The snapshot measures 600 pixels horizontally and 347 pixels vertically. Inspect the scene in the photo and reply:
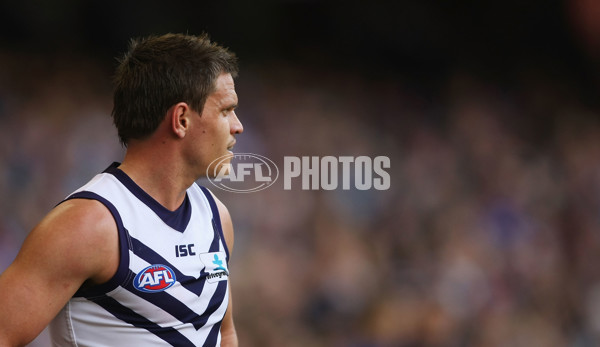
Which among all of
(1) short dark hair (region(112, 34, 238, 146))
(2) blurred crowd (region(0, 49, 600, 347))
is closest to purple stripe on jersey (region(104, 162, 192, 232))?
(1) short dark hair (region(112, 34, 238, 146))

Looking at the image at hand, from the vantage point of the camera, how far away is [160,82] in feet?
5.62

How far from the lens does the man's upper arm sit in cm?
147

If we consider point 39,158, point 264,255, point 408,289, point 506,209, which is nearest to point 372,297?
point 408,289

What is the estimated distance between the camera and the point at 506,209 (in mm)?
4410

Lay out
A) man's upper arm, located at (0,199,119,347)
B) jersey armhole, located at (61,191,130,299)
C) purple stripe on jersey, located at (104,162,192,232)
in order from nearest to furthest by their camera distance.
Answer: man's upper arm, located at (0,199,119,347)
jersey armhole, located at (61,191,130,299)
purple stripe on jersey, located at (104,162,192,232)

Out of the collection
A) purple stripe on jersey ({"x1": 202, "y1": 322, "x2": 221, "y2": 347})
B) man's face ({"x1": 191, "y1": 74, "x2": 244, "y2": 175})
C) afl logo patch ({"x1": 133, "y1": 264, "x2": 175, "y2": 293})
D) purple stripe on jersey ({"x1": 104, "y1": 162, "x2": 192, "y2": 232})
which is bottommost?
purple stripe on jersey ({"x1": 202, "y1": 322, "x2": 221, "y2": 347})

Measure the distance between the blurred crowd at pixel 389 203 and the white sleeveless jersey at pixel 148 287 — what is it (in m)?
2.25

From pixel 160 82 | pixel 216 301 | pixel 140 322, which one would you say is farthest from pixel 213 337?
pixel 160 82

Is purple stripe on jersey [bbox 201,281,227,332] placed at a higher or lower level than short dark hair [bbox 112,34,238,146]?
lower

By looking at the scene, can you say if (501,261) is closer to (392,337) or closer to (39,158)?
(392,337)

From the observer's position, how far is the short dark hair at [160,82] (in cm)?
171

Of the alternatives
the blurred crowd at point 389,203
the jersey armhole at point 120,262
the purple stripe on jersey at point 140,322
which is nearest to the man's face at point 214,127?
the jersey armhole at point 120,262

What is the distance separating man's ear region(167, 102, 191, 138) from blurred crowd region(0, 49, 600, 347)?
2322 mm

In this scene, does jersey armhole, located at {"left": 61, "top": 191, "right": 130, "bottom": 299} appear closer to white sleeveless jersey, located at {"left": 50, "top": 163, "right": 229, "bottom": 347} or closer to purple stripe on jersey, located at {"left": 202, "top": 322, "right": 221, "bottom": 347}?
white sleeveless jersey, located at {"left": 50, "top": 163, "right": 229, "bottom": 347}
